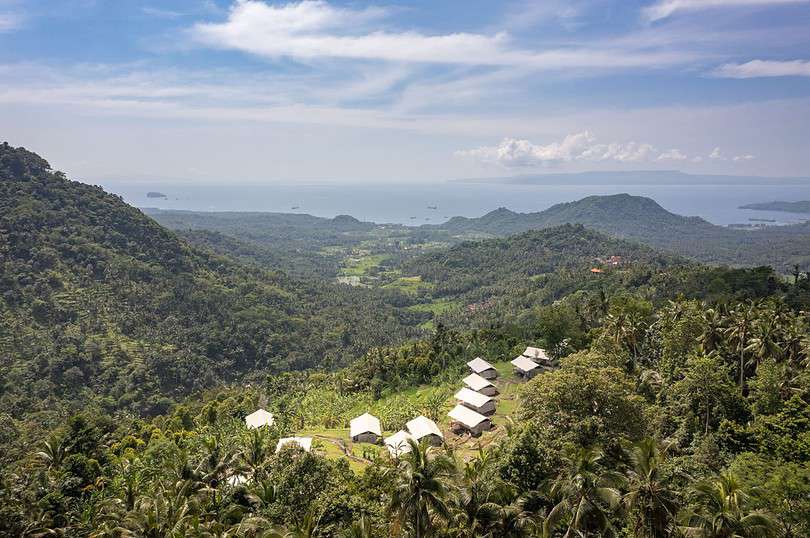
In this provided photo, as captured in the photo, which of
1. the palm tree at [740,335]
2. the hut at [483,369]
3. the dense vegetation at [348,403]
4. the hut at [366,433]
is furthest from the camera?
the hut at [483,369]

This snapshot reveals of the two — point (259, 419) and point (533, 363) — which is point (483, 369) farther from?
point (259, 419)

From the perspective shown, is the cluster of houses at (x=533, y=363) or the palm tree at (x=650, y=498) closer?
the palm tree at (x=650, y=498)

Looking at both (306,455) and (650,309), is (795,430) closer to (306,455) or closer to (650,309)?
(306,455)

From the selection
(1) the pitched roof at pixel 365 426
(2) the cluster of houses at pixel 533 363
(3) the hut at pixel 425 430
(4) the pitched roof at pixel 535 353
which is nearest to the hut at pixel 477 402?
(3) the hut at pixel 425 430

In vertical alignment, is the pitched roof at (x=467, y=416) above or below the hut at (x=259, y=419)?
above

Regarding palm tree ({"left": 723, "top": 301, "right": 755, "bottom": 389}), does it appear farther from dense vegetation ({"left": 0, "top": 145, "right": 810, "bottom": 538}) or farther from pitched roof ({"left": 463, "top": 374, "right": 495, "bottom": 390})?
pitched roof ({"left": 463, "top": 374, "right": 495, "bottom": 390})

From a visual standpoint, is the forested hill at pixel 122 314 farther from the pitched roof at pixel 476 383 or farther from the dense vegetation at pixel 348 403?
the pitched roof at pixel 476 383
